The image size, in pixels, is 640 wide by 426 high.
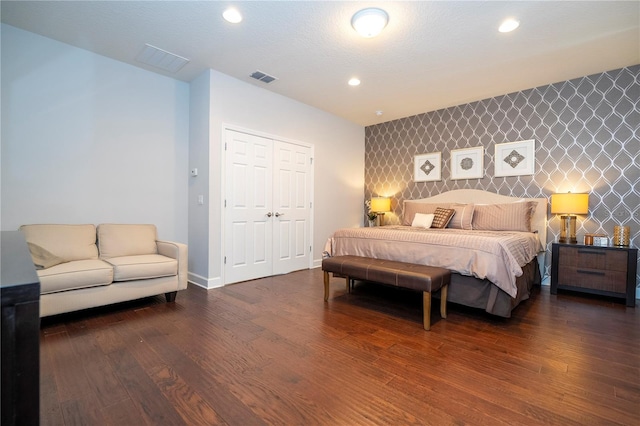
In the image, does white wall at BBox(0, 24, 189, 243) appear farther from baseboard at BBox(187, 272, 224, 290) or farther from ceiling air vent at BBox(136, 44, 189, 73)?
baseboard at BBox(187, 272, 224, 290)

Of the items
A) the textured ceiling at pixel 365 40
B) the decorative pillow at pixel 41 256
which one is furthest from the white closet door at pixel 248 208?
the decorative pillow at pixel 41 256

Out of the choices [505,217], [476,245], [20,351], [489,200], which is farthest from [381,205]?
[20,351]

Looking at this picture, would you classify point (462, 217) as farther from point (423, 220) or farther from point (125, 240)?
point (125, 240)

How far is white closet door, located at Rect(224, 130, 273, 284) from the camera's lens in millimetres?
3750

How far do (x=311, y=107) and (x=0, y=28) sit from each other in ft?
11.5

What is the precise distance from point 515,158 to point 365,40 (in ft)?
9.25

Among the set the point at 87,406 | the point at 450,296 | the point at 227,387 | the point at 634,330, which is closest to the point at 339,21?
the point at 450,296

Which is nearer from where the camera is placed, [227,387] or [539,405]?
[539,405]

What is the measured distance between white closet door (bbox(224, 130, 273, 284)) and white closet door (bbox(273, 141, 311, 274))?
0.12 m

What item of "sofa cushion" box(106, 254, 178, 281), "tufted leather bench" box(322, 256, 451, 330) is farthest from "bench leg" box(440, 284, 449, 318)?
"sofa cushion" box(106, 254, 178, 281)

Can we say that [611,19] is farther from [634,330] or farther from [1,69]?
[1,69]

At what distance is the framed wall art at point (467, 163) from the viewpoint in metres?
4.45

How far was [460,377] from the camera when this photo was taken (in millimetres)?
1701

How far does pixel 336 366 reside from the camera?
181 cm
